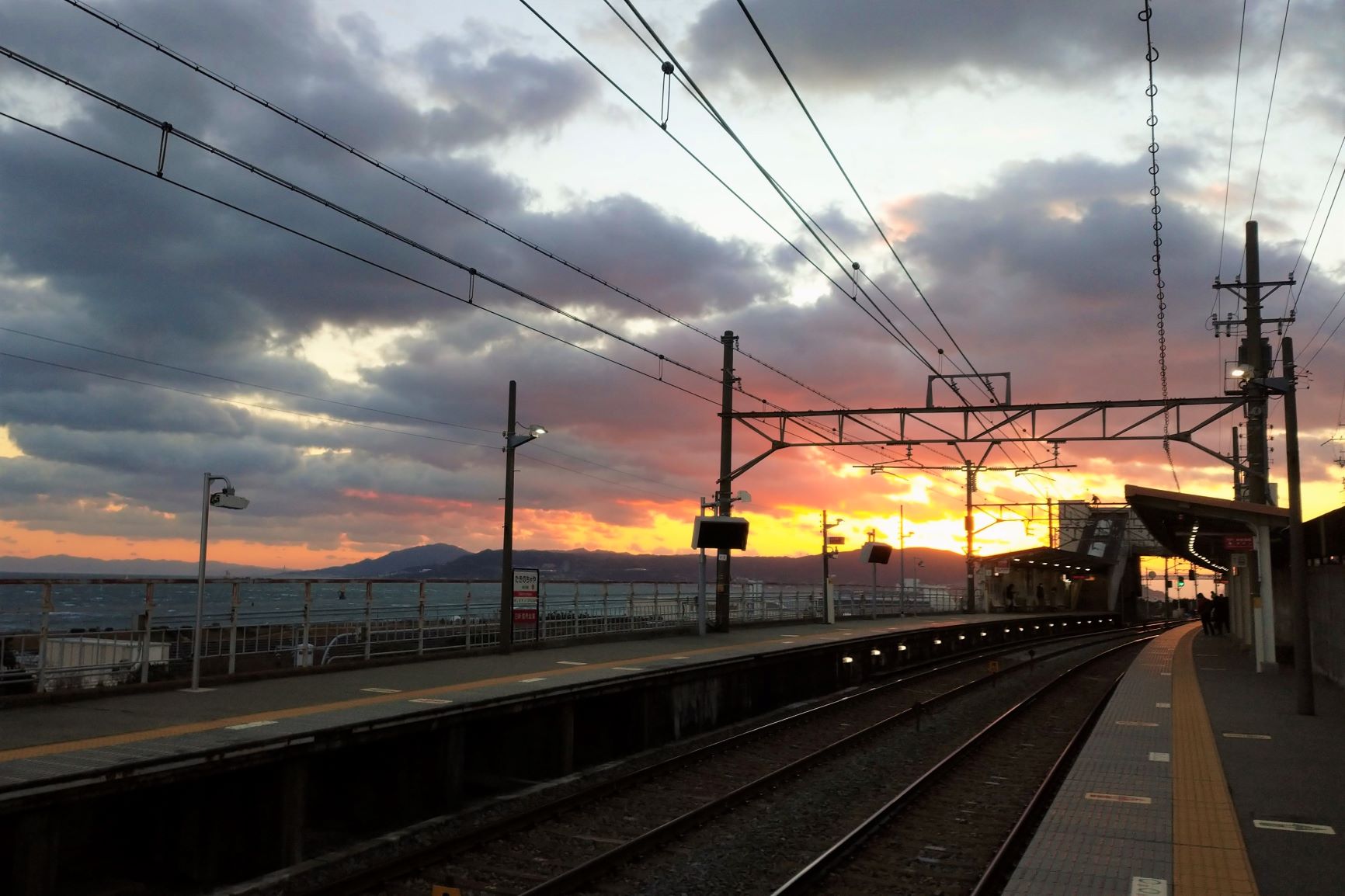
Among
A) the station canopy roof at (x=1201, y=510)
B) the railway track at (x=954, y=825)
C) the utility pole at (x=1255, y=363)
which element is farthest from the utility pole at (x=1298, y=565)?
the utility pole at (x=1255, y=363)

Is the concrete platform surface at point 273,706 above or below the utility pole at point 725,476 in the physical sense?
below

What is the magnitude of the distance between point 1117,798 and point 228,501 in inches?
462

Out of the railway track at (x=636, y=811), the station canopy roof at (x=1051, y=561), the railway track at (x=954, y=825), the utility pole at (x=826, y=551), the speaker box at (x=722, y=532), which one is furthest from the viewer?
the station canopy roof at (x=1051, y=561)

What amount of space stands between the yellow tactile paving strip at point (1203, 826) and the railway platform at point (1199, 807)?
2 centimetres

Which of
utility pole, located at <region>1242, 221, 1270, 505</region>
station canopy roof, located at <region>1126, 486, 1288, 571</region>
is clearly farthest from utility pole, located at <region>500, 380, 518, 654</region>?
utility pole, located at <region>1242, 221, 1270, 505</region>

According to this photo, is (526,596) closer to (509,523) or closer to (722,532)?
(509,523)

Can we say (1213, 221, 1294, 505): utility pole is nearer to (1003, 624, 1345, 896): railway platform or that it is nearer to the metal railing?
(1003, 624, 1345, 896): railway platform

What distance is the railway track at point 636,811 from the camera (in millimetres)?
8547

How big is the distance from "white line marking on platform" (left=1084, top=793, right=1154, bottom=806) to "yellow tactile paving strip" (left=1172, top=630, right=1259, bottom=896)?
12.0 inches

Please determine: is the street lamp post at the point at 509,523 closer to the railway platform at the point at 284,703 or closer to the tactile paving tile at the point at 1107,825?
the railway platform at the point at 284,703

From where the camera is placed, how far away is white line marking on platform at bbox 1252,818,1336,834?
9.00 metres

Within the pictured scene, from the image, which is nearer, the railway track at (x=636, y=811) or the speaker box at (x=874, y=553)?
the railway track at (x=636, y=811)

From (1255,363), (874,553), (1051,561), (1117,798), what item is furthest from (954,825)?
(1051,561)

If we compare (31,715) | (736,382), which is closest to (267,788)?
(31,715)
